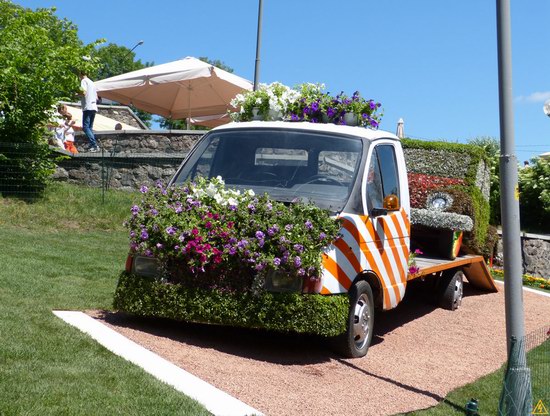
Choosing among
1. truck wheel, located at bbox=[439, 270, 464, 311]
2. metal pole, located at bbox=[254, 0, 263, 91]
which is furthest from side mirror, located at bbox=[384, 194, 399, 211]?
metal pole, located at bbox=[254, 0, 263, 91]

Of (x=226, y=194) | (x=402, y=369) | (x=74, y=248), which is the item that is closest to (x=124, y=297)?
(x=226, y=194)

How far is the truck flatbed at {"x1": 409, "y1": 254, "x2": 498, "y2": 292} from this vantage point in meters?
9.91

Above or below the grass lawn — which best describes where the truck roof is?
above

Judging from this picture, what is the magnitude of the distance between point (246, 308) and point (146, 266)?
3.53 ft

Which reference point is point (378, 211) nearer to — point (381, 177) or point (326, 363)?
point (381, 177)

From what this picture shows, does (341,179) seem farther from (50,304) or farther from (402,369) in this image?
(50,304)

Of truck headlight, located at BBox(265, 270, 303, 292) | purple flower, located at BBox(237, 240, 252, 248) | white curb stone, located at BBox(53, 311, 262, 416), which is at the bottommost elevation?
white curb stone, located at BBox(53, 311, 262, 416)

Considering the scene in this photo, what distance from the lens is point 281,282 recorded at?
7.07m

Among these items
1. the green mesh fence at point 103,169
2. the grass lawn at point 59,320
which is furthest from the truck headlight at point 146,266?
the green mesh fence at point 103,169

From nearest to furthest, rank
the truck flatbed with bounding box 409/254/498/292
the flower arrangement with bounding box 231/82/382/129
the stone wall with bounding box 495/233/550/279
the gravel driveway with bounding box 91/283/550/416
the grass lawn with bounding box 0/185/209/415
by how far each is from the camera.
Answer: the grass lawn with bounding box 0/185/209/415 < the gravel driveway with bounding box 91/283/550/416 < the flower arrangement with bounding box 231/82/382/129 < the truck flatbed with bounding box 409/254/498/292 < the stone wall with bounding box 495/233/550/279

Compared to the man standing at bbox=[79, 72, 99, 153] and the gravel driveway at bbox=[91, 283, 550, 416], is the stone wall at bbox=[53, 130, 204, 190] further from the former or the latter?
the gravel driveway at bbox=[91, 283, 550, 416]

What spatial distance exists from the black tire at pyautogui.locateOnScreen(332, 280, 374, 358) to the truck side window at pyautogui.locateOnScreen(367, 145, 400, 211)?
2.76 feet

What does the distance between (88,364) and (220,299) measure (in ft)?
4.88

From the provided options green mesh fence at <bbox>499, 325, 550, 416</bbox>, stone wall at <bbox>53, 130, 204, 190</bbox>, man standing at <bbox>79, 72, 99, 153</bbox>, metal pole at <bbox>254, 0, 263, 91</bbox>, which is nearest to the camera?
green mesh fence at <bbox>499, 325, 550, 416</bbox>
